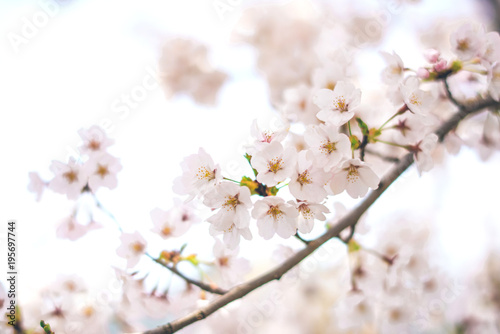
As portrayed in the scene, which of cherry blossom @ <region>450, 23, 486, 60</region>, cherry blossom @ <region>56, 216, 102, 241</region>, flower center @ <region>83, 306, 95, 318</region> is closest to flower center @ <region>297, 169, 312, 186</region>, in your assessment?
cherry blossom @ <region>450, 23, 486, 60</region>

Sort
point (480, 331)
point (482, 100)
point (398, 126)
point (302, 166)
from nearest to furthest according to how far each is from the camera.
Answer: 1. point (302, 166)
2. point (398, 126)
3. point (482, 100)
4. point (480, 331)

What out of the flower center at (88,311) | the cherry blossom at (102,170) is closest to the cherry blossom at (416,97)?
the cherry blossom at (102,170)

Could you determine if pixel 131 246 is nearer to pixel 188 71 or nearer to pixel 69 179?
pixel 69 179

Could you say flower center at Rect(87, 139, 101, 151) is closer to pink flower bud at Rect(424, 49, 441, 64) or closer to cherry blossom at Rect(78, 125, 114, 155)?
cherry blossom at Rect(78, 125, 114, 155)

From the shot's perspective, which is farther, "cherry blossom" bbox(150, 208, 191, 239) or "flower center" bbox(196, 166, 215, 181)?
"cherry blossom" bbox(150, 208, 191, 239)

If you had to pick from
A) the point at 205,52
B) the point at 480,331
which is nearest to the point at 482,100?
the point at 480,331

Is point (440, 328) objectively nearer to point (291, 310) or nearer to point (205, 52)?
point (291, 310)

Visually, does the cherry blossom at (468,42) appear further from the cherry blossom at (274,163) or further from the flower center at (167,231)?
the flower center at (167,231)
